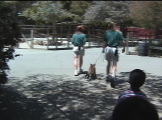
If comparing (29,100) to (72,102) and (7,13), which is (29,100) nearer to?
(72,102)

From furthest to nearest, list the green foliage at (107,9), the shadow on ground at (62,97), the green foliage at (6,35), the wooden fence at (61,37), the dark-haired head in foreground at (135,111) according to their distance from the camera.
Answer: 1. the wooden fence at (61,37)
2. the shadow on ground at (62,97)
3. the green foliage at (6,35)
4. the green foliage at (107,9)
5. the dark-haired head in foreground at (135,111)

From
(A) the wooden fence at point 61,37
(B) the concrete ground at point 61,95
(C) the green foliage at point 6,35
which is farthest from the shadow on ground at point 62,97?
(A) the wooden fence at point 61,37

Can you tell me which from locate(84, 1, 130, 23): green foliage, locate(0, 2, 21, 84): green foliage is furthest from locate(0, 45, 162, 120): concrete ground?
locate(84, 1, 130, 23): green foliage

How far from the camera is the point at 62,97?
6973mm

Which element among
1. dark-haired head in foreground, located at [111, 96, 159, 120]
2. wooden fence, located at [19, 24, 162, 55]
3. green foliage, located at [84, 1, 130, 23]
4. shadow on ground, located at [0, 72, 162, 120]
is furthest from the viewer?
wooden fence, located at [19, 24, 162, 55]

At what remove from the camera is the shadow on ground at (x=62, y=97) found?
568cm

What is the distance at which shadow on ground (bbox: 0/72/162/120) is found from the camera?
5.68 meters

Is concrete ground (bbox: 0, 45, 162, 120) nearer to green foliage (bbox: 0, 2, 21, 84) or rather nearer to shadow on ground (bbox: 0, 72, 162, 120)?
shadow on ground (bbox: 0, 72, 162, 120)

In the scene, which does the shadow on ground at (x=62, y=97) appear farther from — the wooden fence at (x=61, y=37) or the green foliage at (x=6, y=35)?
the wooden fence at (x=61, y=37)

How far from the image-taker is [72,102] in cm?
655

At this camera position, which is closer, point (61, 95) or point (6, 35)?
point (6, 35)

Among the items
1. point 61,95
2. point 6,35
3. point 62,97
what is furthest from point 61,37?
point 6,35

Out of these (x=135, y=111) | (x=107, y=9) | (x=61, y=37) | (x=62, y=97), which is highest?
(x=107, y=9)

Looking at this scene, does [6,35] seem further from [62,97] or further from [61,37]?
[61,37]
